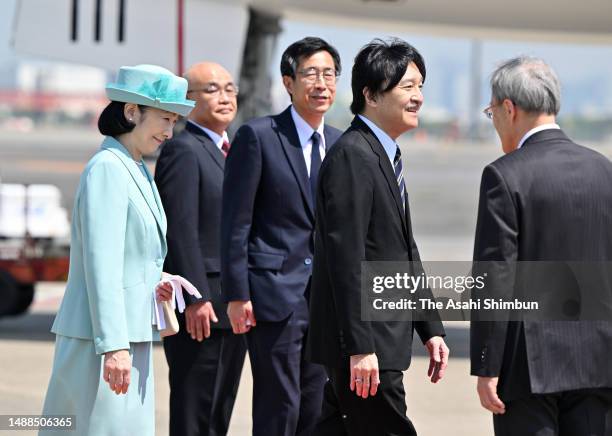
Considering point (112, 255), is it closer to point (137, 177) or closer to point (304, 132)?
point (137, 177)

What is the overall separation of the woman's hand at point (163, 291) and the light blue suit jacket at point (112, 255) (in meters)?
0.02

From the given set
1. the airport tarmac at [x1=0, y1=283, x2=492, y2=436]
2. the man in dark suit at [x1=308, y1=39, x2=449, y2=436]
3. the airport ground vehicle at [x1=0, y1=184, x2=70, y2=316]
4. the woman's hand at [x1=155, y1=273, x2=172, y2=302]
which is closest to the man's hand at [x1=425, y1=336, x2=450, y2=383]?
the man in dark suit at [x1=308, y1=39, x2=449, y2=436]

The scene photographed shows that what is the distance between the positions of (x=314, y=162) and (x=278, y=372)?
0.79m

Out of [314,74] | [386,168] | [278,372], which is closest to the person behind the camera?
[386,168]

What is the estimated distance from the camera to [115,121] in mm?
3166

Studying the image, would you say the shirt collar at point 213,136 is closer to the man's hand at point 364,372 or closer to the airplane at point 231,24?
the man's hand at point 364,372

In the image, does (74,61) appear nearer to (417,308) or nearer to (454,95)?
(417,308)

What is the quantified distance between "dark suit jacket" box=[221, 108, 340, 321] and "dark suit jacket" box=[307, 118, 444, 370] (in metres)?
0.70

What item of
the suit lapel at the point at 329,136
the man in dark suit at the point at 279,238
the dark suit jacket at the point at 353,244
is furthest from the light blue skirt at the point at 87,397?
the suit lapel at the point at 329,136

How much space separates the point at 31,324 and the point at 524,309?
709 centimetres

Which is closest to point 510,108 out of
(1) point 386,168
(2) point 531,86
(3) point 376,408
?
(2) point 531,86

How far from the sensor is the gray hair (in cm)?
308

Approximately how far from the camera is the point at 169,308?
10.6 feet

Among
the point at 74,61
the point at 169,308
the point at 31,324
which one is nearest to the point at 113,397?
the point at 169,308
